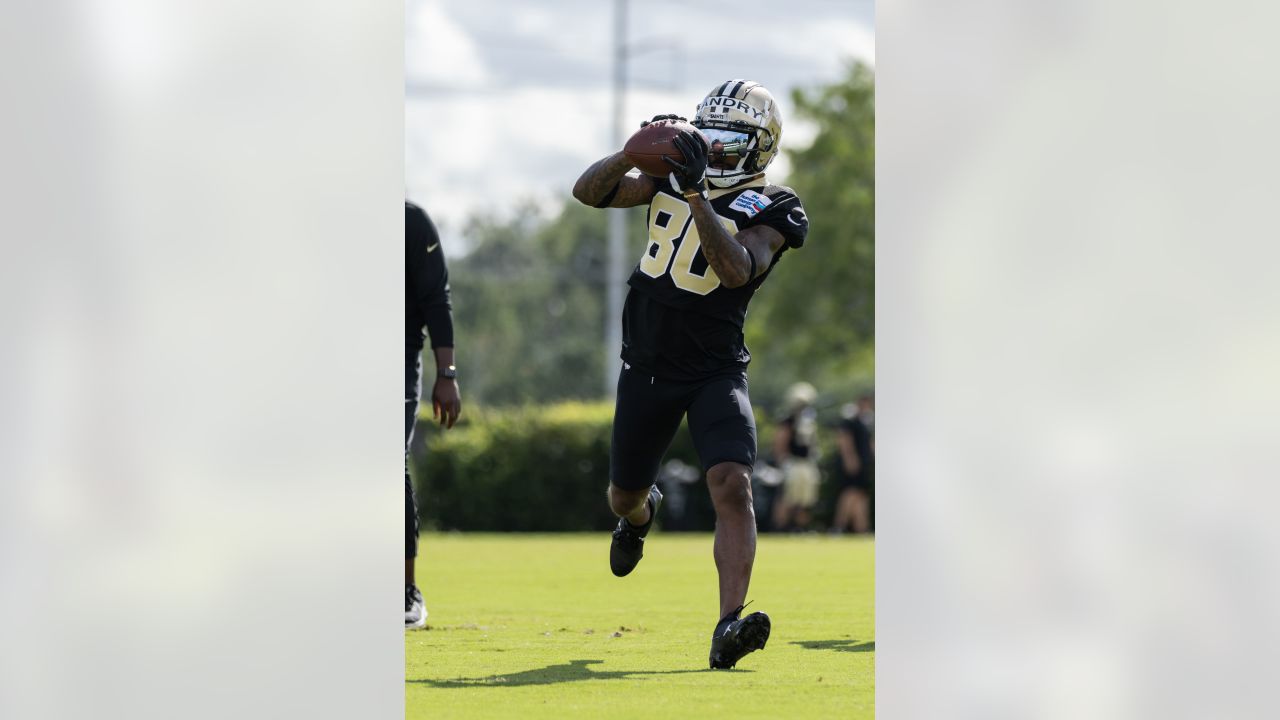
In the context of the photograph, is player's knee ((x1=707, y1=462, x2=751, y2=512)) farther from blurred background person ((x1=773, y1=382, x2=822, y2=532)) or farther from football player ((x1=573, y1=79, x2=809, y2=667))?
blurred background person ((x1=773, y1=382, x2=822, y2=532))

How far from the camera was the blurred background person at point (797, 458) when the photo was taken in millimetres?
19438

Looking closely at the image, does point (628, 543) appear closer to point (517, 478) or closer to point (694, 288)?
point (694, 288)

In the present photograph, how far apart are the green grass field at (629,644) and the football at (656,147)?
183 cm

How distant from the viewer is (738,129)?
6410mm

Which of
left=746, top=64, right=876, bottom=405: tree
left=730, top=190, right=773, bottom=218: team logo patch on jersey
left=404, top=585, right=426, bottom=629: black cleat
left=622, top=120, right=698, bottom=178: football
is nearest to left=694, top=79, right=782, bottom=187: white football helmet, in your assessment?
left=730, top=190, right=773, bottom=218: team logo patch on jersey

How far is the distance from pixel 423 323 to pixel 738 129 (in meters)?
2.09

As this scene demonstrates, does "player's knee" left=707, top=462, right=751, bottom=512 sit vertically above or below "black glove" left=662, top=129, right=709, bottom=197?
below

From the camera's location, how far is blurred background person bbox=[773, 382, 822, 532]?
19438 millimetres

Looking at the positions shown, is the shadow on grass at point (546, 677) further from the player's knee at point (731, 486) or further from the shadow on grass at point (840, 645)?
the shadow on grass at point (840, 645)

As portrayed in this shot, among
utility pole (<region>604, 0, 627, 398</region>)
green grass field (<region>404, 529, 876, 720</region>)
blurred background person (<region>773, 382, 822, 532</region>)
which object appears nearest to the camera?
green grass field (<region>404, 529, 876, 720</region>)

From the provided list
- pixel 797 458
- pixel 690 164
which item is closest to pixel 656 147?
pixel 690 164
